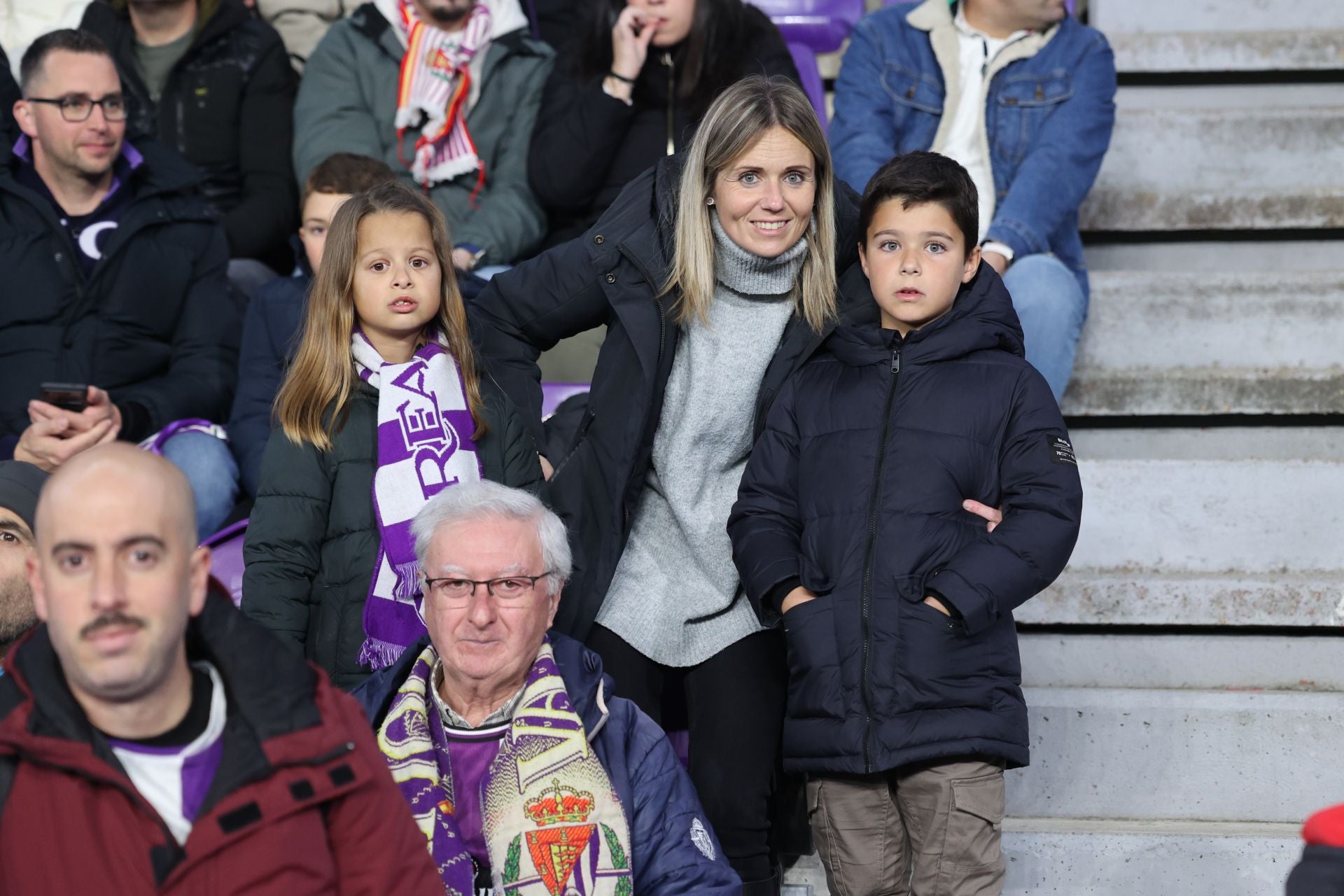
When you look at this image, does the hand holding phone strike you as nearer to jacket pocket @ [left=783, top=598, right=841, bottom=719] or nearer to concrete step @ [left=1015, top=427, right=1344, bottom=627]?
jacket pocket @ [left=783, top=598, right=841, bottom=719]

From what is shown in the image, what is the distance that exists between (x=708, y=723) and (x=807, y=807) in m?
0.22

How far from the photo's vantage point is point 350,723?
1784 mm

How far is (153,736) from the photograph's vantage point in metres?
1.70

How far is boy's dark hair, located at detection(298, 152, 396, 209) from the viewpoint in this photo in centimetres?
349

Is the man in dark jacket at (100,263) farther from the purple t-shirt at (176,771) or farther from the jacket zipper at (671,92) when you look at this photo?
the purple t-shirt at (176,771)

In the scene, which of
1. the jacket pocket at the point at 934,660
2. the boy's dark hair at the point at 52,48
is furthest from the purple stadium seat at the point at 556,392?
the boy's dark hair at the point at 52,48

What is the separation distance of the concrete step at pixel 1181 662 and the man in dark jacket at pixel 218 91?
2288mm

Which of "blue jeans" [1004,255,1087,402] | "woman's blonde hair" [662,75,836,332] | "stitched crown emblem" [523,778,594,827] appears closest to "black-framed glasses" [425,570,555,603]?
"stitched crown emblem" [523,778,594,827]

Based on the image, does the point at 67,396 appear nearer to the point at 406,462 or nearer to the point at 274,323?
the point at 274,323

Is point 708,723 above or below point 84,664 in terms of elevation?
below

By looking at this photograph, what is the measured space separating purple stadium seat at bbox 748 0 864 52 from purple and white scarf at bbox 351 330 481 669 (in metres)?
2.16

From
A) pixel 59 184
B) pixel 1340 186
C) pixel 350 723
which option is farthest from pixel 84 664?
pixel 1340 186

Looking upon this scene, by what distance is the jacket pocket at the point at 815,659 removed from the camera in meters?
2.52

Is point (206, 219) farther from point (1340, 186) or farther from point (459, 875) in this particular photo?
point (1340, 186)
